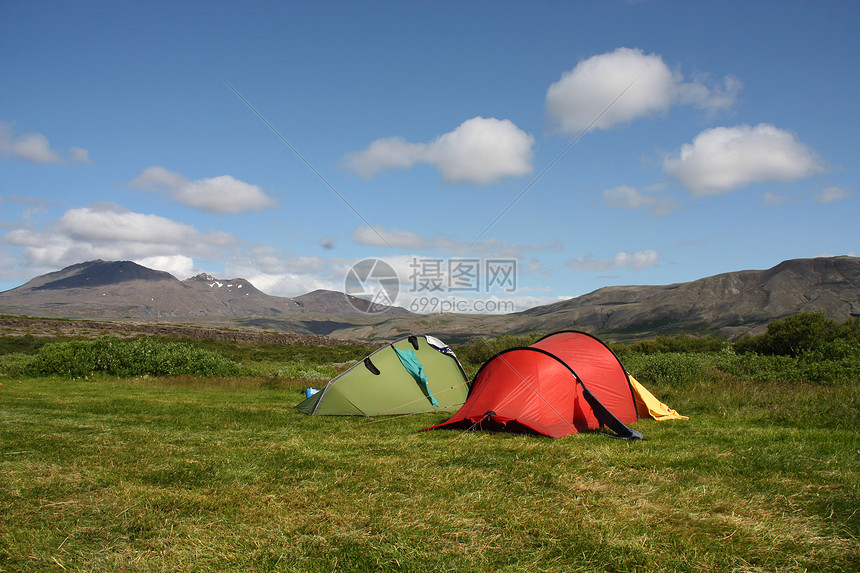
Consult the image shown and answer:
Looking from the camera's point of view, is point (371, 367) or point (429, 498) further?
point (371, 367)

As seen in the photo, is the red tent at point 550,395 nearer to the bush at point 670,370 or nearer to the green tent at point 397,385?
the green tent at point 397,385

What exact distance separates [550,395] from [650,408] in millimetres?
2757

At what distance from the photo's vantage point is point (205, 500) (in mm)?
5270

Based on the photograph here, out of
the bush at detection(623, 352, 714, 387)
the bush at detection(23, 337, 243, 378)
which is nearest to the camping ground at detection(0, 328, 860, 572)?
the bush at detection(623, 352, 714, 387)

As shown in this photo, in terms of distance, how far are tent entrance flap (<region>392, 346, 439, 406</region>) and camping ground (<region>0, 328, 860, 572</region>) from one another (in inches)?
97.1

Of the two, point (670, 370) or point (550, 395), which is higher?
point (550, 395)

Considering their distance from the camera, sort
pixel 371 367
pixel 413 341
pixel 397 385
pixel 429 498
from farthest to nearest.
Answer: pixel 413 341, pixel 371 367, pixel 397 385, pixel 429 498

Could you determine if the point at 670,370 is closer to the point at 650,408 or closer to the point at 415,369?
the point at 650,408

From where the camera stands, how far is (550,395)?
9.43 m

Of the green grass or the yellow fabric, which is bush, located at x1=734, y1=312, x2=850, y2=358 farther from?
the green grass

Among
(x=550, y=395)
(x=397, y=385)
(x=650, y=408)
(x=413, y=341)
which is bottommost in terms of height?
(x=650, y=408)

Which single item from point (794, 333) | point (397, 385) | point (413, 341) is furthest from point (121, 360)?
point (794, 333)

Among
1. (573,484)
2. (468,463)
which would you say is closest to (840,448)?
(573,484)

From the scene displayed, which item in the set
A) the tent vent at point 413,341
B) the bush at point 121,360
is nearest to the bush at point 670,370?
the tent vent at point 413,341
